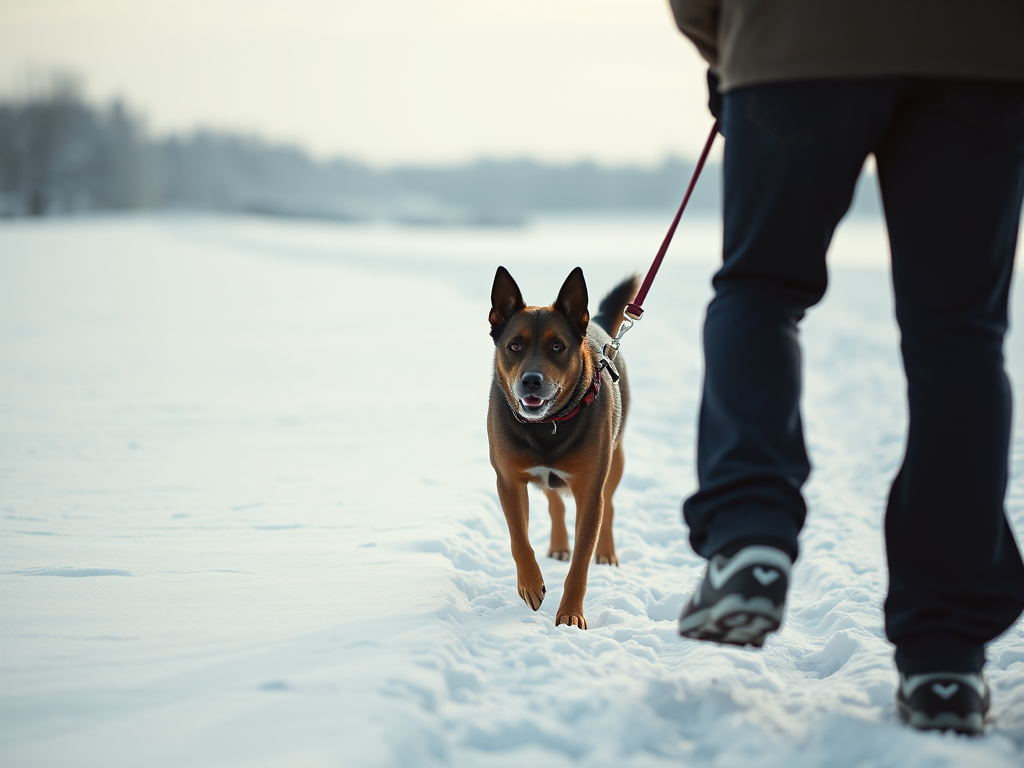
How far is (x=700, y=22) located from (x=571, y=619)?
185cm

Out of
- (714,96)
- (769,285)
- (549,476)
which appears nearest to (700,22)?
(714,96)

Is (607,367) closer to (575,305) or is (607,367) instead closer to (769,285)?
(575,305)

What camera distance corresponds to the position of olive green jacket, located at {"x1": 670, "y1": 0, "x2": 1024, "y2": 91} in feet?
5.35

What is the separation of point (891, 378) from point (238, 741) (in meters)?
7.23

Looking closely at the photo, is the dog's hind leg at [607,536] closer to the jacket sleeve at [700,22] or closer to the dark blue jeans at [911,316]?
the dark blue jeans at [911,316]

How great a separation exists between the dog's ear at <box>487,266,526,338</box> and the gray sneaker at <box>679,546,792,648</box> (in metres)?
1.72

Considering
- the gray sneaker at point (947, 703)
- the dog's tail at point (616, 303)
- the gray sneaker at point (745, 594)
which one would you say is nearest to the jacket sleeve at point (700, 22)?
the gray sneaker at point (745, 594)

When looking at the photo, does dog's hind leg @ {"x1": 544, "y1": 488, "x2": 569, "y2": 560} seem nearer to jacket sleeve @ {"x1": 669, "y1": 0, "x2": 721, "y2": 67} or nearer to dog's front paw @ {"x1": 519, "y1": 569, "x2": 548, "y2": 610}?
dog's front paw @ {"x1": 519, "y1": 569, "x2": 548, "y2": 610}

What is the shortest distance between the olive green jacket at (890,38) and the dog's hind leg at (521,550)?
175 cm

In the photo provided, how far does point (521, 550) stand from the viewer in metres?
2.99

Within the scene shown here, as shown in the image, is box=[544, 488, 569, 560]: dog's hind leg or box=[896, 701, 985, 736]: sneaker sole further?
box=[544, 488, 569, 560]: dog's hind leg

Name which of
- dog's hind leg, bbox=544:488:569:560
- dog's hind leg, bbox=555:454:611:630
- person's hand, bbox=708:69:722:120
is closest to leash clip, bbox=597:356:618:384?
dog's hind leg, bbox=555:454:611:630

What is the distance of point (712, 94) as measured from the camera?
2217 millimetres

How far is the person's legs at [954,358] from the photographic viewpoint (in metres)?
1.70
